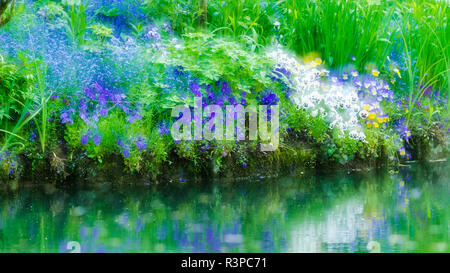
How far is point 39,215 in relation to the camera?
207 inches

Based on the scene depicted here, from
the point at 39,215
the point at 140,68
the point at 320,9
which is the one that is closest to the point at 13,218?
the point at 39,215

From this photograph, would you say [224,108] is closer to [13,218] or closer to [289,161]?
[289,161]

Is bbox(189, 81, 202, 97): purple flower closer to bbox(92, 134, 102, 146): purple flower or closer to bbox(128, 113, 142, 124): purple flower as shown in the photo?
bbox(128, 113, 142, 124): purple flower

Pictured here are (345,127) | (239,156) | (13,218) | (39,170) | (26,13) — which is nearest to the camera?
(13,218)

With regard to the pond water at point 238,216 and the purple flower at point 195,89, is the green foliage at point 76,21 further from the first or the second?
the pond water at point 238,216

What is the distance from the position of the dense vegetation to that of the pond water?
42cm

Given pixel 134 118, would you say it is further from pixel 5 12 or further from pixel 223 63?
pixel 5 12

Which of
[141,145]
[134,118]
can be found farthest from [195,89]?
[141,145]

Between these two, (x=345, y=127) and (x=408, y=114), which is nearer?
(x=345, y=127)

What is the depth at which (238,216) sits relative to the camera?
5258 mm

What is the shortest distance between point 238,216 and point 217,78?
1.79 metres

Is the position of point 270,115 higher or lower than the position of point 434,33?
lower

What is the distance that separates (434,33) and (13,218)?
5.46m

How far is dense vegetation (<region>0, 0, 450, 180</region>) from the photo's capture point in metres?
6.26
